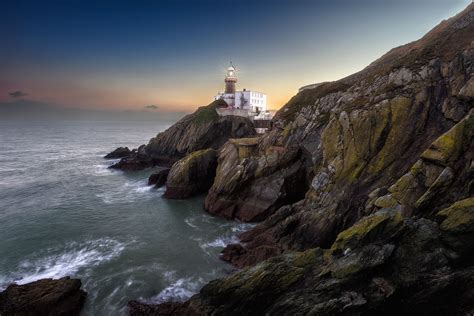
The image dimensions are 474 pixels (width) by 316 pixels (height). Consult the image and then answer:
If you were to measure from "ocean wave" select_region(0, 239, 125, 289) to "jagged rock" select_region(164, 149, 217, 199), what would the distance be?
15953 millimetres

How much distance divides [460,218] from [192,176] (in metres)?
37.9

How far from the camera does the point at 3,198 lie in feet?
154

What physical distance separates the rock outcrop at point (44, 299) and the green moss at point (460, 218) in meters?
25.4

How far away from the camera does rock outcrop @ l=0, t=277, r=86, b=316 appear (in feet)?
65.6

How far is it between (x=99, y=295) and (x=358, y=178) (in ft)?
Result: 82.8

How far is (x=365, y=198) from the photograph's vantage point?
1054 inches

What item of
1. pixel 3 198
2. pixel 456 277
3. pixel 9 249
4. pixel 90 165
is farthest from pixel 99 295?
pixel 90 165

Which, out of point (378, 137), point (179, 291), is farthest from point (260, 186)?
point (179, 291)

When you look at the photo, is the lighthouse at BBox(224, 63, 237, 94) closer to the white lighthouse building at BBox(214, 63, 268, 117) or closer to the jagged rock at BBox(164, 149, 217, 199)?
the white lighthouse building at BBox(214, 63, 268, 117)

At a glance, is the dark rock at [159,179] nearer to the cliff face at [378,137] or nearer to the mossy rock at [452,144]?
the cliff face at [378,137]

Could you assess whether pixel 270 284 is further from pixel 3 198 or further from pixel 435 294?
pixel 3 198

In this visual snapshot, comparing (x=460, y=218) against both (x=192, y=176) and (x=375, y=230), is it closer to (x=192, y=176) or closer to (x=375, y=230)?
(x=375, y=230)

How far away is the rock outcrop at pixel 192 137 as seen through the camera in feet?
244

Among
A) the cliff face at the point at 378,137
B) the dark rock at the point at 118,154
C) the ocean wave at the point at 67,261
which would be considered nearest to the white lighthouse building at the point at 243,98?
the dark rock at the point at 118,154
